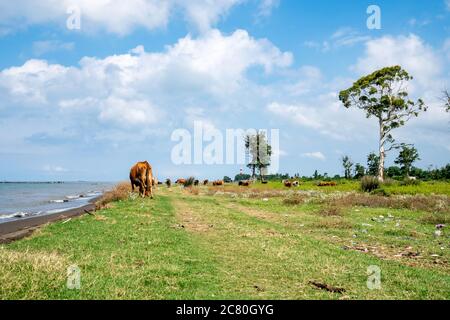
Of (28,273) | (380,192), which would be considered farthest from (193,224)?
(380,192)

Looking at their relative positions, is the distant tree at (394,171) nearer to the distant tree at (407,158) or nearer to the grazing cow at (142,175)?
the distant tree at (407,158)

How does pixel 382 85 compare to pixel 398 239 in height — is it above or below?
above

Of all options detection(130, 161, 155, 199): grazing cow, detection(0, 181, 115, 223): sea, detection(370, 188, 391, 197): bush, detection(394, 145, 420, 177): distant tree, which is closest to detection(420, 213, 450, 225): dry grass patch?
detection(370, 188, 391, 197): bush

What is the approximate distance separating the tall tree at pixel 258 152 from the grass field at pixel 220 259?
233 feet

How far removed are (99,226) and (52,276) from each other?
713cm

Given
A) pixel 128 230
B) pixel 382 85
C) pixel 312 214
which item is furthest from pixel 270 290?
pixel 382 85

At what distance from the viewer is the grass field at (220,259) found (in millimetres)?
6516

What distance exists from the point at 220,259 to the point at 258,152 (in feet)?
262

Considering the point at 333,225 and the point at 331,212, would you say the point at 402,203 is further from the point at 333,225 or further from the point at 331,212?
the point at 333,225

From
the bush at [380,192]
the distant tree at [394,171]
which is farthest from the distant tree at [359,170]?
the bush at [380,192]
